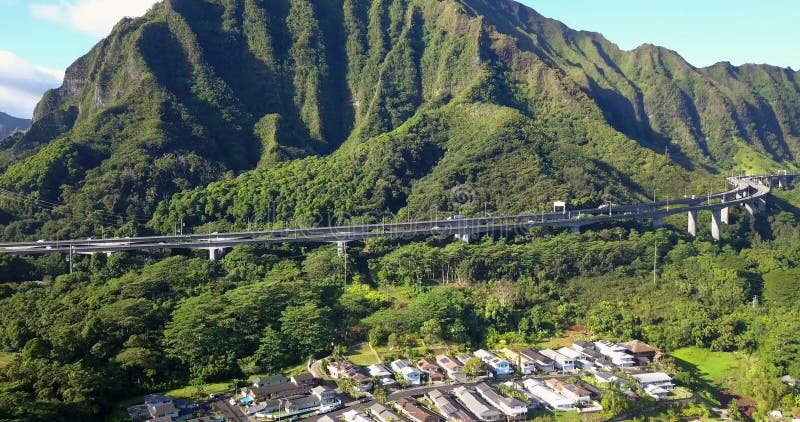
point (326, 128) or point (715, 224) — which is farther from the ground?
point (326, 128)

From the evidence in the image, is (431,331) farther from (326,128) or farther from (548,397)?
(326,128)

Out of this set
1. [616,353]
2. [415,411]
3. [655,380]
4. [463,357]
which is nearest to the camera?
[415,411]

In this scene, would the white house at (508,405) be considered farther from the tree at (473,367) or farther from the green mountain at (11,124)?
the green mountain at (11,124)

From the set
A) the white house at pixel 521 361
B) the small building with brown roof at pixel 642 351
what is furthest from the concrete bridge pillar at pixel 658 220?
the white house at pixel 521 361

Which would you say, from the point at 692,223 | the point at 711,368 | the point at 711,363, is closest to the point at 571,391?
the point at 711,368

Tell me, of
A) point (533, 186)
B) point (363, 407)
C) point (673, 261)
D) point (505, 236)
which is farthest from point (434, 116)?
point (363, 407)

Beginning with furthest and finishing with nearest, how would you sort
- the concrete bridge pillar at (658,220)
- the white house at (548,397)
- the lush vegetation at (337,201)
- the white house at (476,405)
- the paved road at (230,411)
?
the concrete bridge pillar at (658,220) < the lush vegetation at (337,201) < the white house at (548,397) < the white house at (476,405) < the paved road at (230,411)
